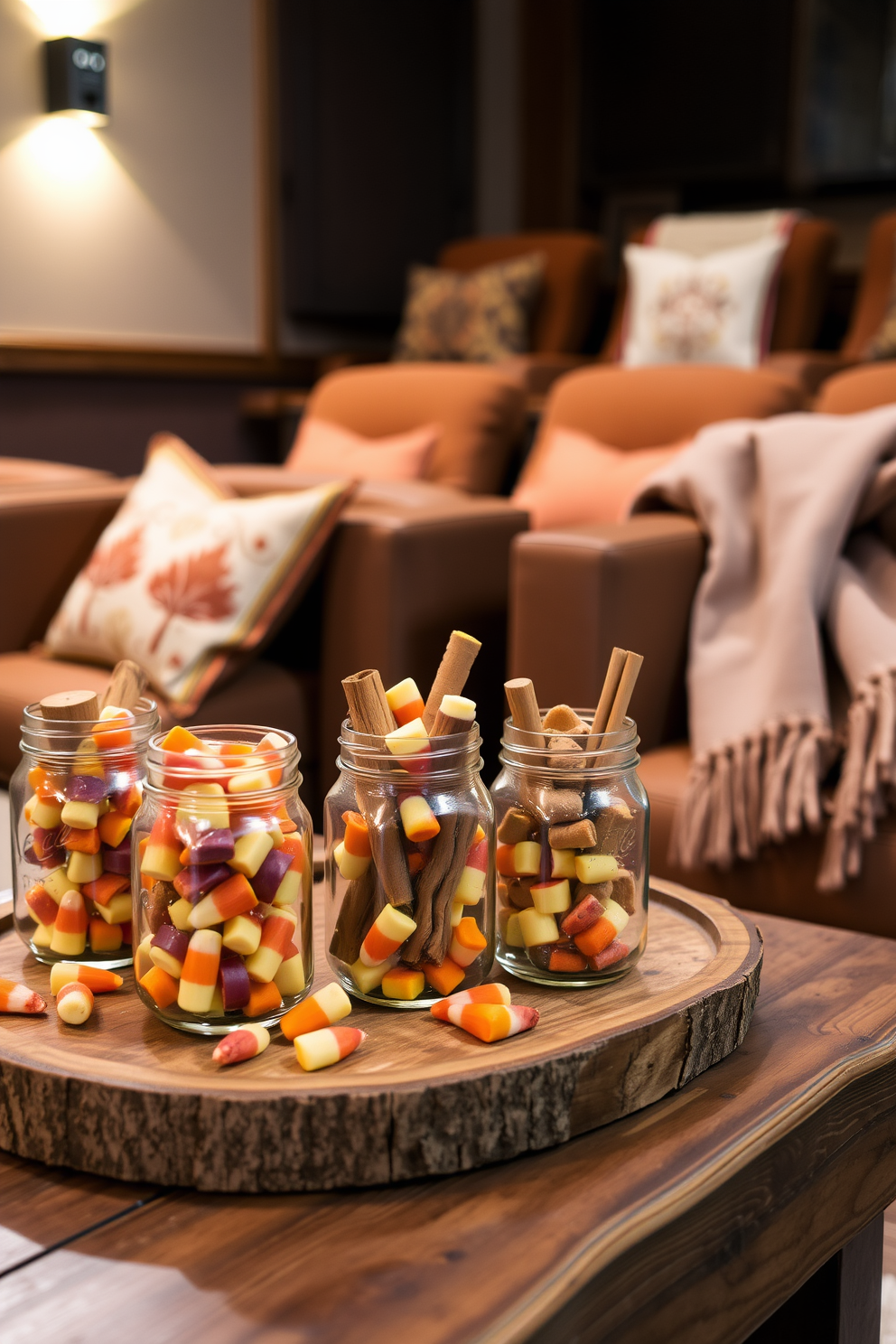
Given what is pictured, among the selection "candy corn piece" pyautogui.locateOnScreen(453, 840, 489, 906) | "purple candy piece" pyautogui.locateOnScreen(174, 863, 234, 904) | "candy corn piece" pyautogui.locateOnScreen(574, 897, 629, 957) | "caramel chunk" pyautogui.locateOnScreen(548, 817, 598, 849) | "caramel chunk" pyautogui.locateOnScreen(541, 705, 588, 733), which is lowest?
"candy corn piece" pyautogui.locateOnScreen(574, 897, 629, 957)

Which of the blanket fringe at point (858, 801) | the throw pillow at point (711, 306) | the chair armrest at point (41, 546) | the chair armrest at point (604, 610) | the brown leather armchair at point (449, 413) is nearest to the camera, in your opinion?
the blanket fringe at point (858, 801)

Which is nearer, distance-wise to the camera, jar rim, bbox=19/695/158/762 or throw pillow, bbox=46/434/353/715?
jar rim, bbox=19/695/158/762

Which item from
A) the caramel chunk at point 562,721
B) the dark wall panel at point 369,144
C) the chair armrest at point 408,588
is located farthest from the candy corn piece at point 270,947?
the dark wall panel at point 369,144

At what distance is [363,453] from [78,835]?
6.14ft

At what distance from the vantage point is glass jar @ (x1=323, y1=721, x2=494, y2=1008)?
67 cm

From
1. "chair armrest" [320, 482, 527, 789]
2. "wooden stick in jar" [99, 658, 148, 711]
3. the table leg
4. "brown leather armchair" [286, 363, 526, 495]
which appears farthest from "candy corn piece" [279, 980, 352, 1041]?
"brown leather armchair" [286, 363, 526, 495]

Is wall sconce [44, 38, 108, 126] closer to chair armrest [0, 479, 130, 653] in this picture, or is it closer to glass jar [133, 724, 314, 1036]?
chair armrest [0, 479, 130, 653]

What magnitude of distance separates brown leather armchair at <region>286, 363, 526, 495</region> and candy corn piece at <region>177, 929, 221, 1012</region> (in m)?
1.95

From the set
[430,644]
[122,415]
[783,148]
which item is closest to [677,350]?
[783,148]

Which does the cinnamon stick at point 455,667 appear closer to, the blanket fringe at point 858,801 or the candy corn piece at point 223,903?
the candy corn piece at point 223,903

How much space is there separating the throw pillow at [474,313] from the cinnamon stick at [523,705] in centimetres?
325

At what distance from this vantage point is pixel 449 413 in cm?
262

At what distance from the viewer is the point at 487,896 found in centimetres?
70

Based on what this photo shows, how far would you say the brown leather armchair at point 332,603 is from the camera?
5.72 ft
